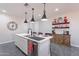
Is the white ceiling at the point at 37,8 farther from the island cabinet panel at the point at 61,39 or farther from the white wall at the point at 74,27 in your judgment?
the island cabinet panel at the point at 61,39

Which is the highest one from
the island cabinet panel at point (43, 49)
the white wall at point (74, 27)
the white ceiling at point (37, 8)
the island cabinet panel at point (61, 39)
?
the white ceiling at point (37, 8)

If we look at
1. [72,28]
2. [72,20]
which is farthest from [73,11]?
[72,28]

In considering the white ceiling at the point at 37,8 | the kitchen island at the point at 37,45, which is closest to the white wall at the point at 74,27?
the white ceiling at the point at 37,8

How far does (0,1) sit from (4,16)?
183 mm

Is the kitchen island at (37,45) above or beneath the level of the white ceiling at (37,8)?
beneath

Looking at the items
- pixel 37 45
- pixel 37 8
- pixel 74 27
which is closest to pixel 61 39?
pixel 74 27

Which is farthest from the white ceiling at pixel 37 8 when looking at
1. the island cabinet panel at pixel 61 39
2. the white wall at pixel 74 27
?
the island cabinet panel at pixel 61 39

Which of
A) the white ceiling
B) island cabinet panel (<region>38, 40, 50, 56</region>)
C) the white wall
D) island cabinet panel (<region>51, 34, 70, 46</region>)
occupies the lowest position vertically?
island cabinet panel (<region>38, 40, 50, 56</region>)

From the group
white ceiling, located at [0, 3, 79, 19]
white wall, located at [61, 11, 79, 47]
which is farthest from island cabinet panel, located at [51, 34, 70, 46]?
white ceiling, located at [0, 3, 79, 19]

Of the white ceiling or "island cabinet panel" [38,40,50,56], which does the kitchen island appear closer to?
"island cabinet panel" [38,40,50,56]

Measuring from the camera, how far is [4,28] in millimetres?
1277

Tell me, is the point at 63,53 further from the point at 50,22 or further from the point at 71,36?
the point at 50,22

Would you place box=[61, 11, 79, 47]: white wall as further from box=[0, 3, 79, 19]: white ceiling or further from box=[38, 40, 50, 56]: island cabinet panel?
box=[38, 40, 50, 56]: island cabinet panel

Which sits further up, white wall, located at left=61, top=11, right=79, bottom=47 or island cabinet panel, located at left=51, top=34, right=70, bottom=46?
white wall, located at left=61, top=11, right=79, bottom=47
